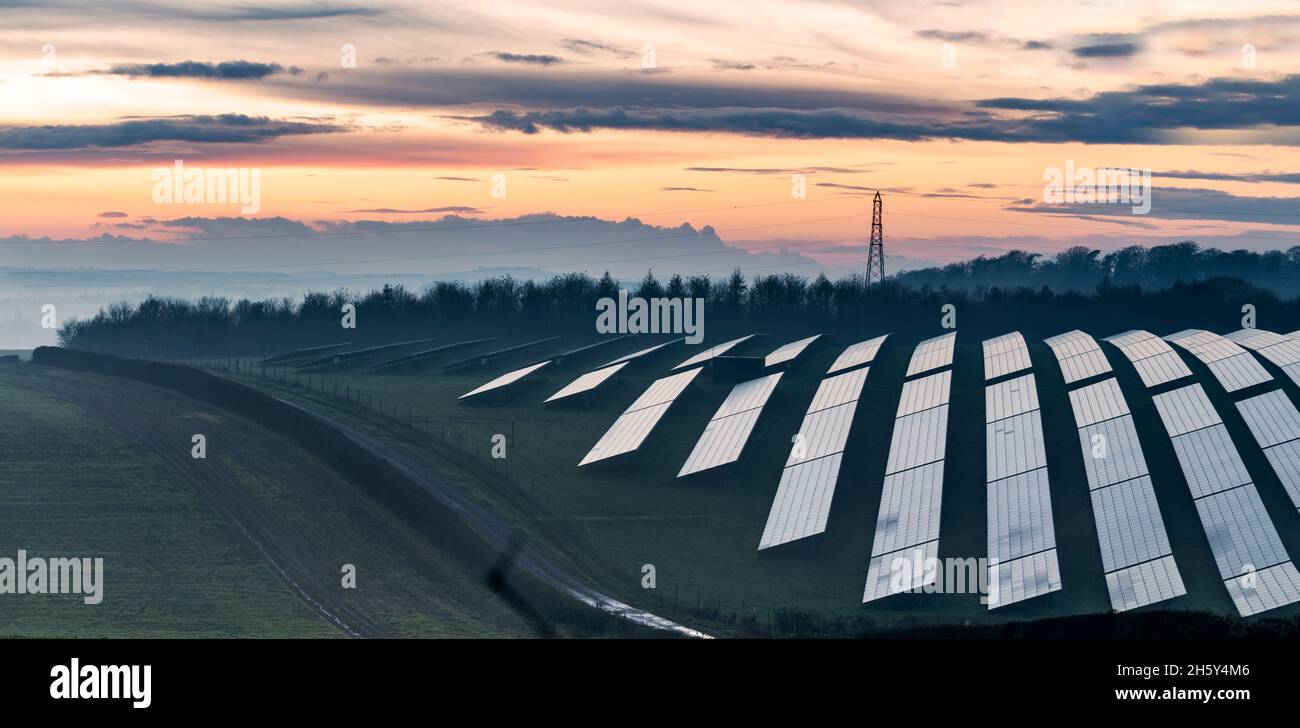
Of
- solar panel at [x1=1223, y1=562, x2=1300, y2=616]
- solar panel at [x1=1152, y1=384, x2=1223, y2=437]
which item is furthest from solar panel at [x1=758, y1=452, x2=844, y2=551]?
solar panel at [x1=1152, y1=384, x2=1223, y2=437]

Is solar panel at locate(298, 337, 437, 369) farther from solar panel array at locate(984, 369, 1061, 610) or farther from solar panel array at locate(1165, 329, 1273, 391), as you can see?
solar panel array at locate(1165, 329, 1273, 391)

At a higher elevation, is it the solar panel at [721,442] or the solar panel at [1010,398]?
the solar panel at [1010,398]

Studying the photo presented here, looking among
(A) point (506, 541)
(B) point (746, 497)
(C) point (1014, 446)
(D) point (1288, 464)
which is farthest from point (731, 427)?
(D) point (1288, 464)

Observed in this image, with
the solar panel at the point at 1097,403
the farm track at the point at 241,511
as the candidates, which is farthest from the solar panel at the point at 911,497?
the farm track at the point at 241,511

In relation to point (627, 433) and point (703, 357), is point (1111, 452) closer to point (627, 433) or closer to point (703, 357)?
point (627, 433)

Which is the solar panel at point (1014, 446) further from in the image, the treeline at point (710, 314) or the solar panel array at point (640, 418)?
the treeline at point (710, 314)
